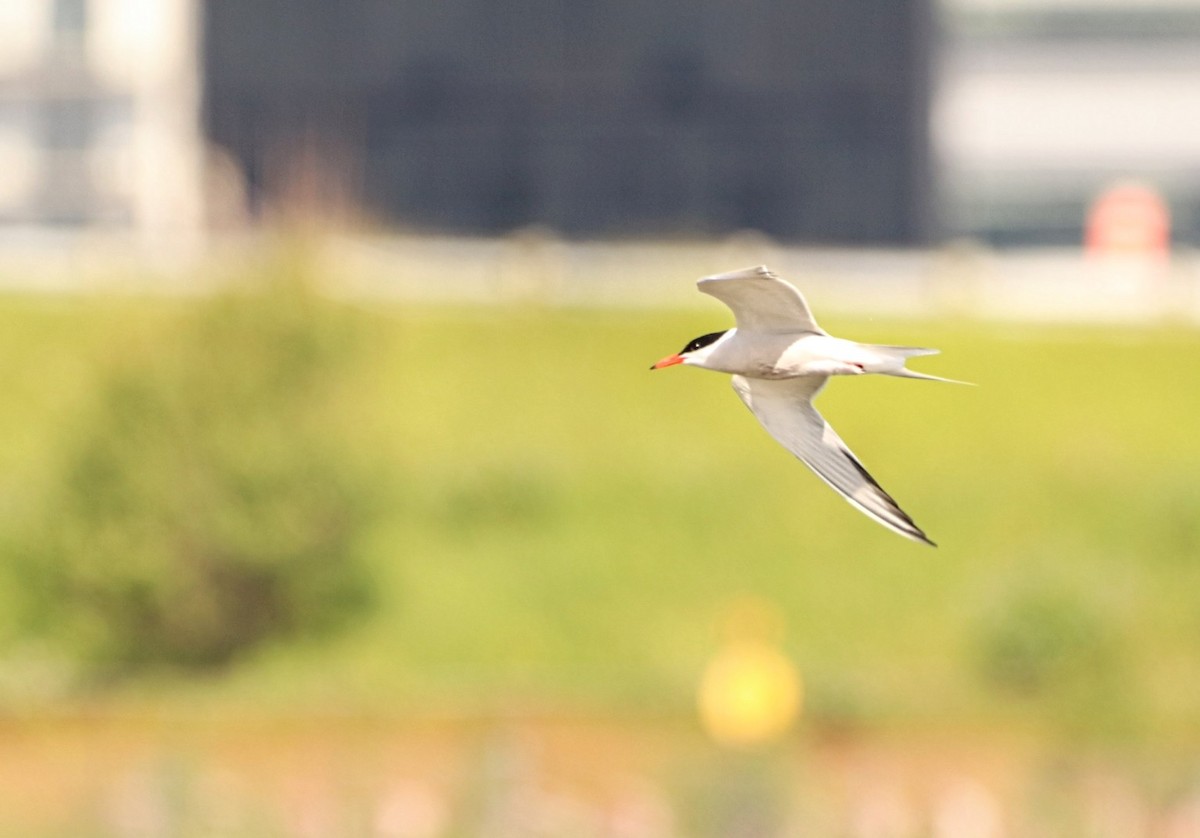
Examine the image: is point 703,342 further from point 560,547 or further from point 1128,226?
point 1128,226

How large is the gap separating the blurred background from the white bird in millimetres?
12859

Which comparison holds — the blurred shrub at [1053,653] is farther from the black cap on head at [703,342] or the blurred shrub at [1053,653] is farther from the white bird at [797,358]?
the black cap on head at [703,342]

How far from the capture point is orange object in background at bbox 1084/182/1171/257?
152 ft

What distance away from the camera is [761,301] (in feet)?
22.4

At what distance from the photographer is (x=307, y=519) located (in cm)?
2880

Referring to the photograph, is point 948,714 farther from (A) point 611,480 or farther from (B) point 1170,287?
(B) point 1170,287

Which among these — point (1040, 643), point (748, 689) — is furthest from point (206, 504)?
point (1040, 643)

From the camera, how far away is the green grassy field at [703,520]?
2753 cm

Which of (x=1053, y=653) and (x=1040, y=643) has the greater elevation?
(x=1040, y=643)

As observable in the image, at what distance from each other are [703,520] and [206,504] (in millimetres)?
5842

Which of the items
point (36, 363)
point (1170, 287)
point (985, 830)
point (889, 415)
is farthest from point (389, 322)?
point (985, 830)

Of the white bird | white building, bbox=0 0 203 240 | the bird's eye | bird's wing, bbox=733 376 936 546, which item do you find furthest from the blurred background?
the bird's eye

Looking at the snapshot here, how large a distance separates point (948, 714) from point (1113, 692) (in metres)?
1.67

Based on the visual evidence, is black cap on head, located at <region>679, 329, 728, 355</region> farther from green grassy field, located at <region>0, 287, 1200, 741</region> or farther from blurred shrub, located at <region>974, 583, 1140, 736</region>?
blurred shrub, located at <region>974, 583, 1140, 736</region>
